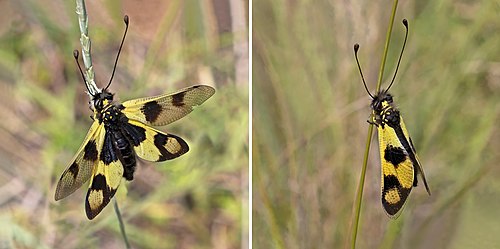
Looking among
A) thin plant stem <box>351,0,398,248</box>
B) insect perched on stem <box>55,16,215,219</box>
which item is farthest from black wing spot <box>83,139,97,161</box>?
thin plant stem <box>351,0,398,248</box>

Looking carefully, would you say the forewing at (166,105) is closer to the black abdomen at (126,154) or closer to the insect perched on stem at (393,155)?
the black abdomen at (126,154)

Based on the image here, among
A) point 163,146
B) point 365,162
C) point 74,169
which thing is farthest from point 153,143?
point 365,162

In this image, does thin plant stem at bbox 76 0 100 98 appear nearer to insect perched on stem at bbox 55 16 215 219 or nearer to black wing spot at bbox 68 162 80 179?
insect perched on stem at bbox 55 16 215 219

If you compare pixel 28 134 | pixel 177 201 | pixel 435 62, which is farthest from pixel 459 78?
pixel 28 134

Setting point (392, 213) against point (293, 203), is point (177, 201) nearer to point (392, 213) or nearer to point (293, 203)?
point (293, 203)

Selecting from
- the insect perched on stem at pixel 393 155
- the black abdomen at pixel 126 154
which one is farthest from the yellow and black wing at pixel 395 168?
the black abdomen at pixel 126 154
